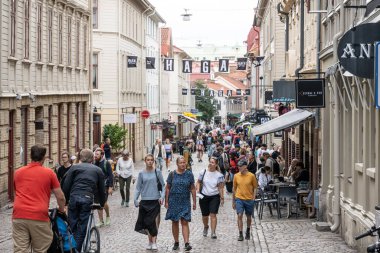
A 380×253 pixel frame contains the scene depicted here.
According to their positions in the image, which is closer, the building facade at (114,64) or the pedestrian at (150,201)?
the pedestrian at (150,201)

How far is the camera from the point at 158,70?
243 feet

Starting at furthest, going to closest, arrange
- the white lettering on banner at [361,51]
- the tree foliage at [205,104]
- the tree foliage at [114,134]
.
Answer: the tree foliage at [205,104] < the tree foliage at [114,134] < the white lettering on banner at [361,51]

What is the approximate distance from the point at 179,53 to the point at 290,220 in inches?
2962

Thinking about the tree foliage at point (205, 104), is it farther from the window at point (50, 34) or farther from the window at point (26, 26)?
the window at point (26, 26)

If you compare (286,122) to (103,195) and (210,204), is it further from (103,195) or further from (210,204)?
(103,195)

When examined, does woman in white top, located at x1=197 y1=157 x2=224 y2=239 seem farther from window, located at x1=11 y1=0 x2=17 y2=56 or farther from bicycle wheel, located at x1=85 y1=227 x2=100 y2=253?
window, located at x1=11 y1=0 x2=17 y2=56

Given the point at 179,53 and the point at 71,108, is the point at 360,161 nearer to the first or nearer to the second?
the point at 71,108

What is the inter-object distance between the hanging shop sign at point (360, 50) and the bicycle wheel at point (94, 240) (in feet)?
14.3

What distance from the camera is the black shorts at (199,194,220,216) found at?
18.1 meters

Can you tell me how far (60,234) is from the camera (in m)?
12.1

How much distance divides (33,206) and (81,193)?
291 centimetres

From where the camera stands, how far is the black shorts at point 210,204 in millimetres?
18094

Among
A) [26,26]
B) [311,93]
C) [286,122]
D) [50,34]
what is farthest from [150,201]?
[50,34]

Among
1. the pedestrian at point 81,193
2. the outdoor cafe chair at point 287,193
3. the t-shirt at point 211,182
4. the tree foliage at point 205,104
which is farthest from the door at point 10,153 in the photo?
the tree foliage at point 205,104
